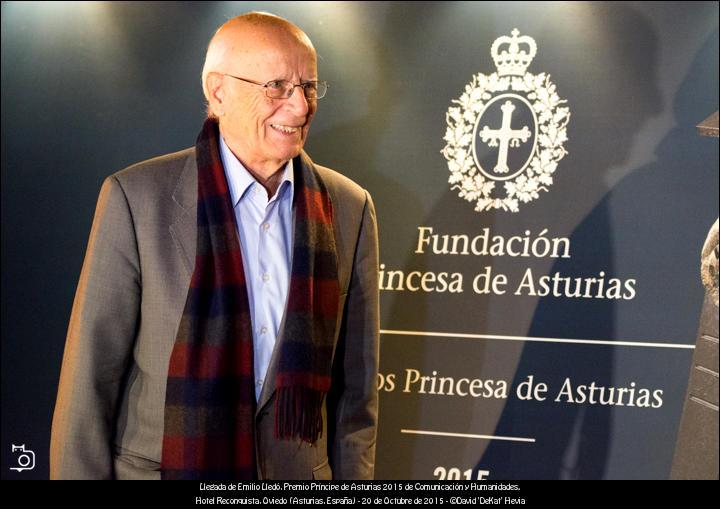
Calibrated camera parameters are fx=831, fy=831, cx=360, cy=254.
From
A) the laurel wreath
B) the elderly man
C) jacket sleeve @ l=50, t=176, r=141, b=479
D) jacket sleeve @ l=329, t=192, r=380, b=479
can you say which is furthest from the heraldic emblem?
jacket sleeve @ l=50, t=176, r=141, b=479

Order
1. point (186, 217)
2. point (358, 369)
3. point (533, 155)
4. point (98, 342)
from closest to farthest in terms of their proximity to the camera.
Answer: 1. point (98, 342)
2. point (186, 217)
3. point (358, 369)
4. point (533, 155)

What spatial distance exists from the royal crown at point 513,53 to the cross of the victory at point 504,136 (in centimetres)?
14

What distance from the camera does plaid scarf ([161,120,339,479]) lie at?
2137mm

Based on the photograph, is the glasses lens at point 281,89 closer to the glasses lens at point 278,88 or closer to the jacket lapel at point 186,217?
the glasses lens at point 278,88

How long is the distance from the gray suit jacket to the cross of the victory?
5.13ft

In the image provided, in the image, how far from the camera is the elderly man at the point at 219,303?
2135mm

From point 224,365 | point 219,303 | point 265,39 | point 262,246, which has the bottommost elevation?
point 224,365

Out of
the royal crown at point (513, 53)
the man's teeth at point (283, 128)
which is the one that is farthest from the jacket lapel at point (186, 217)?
the royal crown at point (513, 53)

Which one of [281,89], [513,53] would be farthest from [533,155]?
[281,89]

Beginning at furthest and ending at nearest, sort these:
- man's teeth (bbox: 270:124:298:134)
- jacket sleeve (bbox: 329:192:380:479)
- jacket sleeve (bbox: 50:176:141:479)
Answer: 1. jacket sleeve (bbox: 329:192:380:479)
2. man's teeth (bbox: 270:124:298:134)
3. jacket sleeve (bbox: 50:176:141:479)

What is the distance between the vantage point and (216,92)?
2.31 metres

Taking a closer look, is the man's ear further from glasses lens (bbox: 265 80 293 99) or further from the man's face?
glasses lens (bbox: 265 80 293 99)

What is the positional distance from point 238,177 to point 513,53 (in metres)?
1.68

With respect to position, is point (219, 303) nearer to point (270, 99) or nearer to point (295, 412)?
point (295, 412)
